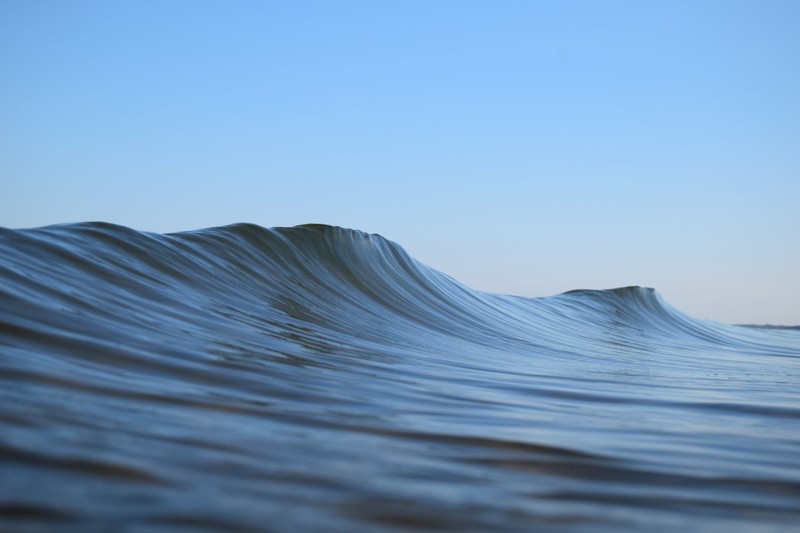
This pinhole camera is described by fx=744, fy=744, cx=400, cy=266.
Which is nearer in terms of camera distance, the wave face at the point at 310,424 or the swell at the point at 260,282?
the wave face at the point at 310,424

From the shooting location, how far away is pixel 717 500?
1.03 meters

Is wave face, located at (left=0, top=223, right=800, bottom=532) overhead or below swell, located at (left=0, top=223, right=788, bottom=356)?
below

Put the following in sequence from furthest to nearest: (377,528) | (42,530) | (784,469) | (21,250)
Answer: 1. (21,250)
2. (784,469)
3. (377,528)
4. (42,530)

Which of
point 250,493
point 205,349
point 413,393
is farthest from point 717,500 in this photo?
point 205,349

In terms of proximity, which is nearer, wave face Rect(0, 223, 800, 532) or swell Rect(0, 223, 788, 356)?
wave face Rect(0, 223, 800, 532)

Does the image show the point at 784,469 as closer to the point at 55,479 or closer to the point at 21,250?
the point at 55,479

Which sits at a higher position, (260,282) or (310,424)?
(260,282)

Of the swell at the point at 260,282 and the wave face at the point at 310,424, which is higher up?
the swell at the point at 260,282

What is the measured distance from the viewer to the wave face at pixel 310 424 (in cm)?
86

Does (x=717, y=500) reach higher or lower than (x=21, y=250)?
lower

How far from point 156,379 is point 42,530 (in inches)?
37.1

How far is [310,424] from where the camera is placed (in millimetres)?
1366

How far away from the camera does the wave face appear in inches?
33.7

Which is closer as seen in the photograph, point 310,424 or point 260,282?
point 310,424
